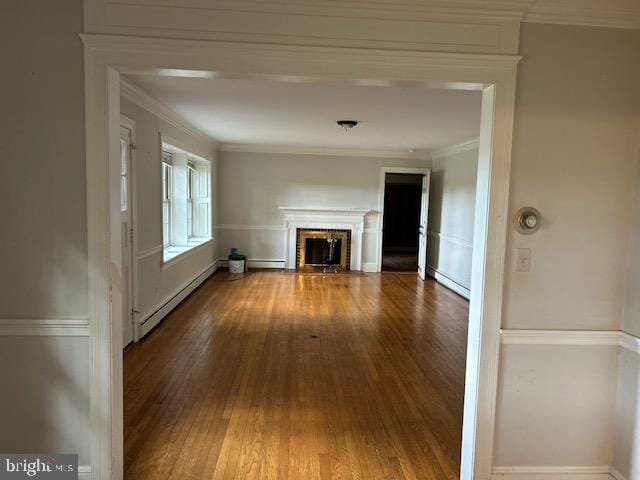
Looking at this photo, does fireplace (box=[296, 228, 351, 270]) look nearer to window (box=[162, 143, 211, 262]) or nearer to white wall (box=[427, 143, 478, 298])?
white wall (box=[427, 143, 478, 298])

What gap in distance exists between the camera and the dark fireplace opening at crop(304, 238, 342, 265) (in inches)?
326

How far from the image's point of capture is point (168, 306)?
5023 mm

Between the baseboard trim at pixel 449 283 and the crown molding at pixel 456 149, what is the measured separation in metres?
2.16

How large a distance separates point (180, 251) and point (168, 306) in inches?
41.5

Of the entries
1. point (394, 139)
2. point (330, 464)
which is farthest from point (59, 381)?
point (394, 139)

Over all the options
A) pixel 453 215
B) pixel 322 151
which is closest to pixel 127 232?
pixel 322 151

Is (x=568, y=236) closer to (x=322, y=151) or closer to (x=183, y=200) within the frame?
(x=183, y=200)

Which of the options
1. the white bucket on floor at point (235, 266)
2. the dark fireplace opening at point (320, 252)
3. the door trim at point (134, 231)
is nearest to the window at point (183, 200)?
the white bucket on floor at point (235, 266)

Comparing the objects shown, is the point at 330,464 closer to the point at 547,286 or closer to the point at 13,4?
the point at 547,286

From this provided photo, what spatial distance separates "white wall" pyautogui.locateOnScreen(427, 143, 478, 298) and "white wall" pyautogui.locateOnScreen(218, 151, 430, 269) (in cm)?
79

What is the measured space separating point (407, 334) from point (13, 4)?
4.18 meters

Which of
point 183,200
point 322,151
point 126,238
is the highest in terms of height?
point 322,151

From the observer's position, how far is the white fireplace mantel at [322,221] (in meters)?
8.03

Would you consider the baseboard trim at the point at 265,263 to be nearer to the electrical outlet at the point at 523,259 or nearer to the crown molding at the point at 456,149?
the crown molding at the point at 456,149
